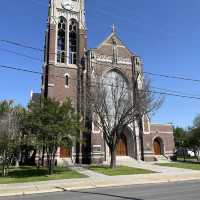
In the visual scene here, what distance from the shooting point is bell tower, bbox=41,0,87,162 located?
35.3 metres

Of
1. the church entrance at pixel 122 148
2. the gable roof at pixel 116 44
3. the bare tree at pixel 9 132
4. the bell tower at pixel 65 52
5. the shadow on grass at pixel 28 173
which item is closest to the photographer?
the bare tree at pixel 9 132

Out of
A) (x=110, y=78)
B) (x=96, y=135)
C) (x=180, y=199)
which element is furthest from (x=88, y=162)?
(x=180, y=199)

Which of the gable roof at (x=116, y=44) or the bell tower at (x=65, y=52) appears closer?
the bell tower at (x=65, y=52)

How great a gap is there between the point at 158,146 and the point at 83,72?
51.8 ft

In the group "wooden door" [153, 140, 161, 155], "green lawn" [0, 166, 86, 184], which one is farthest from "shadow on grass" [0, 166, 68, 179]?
"wooden door" [153, 140, 161, 155]

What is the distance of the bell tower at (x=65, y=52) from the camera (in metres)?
35.3

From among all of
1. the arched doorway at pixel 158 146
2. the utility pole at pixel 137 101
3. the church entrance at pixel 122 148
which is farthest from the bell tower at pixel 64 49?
the arched doorway at pixel 158 146

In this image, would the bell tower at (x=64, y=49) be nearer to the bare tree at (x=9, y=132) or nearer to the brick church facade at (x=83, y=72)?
the brick church facade at (x=83, y=72)

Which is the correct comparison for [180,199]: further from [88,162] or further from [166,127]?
[166,127]

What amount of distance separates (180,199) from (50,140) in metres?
13.3

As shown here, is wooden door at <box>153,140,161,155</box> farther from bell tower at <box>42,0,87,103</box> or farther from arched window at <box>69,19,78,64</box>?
arched window at <box>69,19,78,64</box>

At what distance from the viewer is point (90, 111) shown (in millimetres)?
29500

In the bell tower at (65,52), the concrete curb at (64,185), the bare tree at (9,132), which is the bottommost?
the concrete curb at (64,185)

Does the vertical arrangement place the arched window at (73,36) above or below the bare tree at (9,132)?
above
